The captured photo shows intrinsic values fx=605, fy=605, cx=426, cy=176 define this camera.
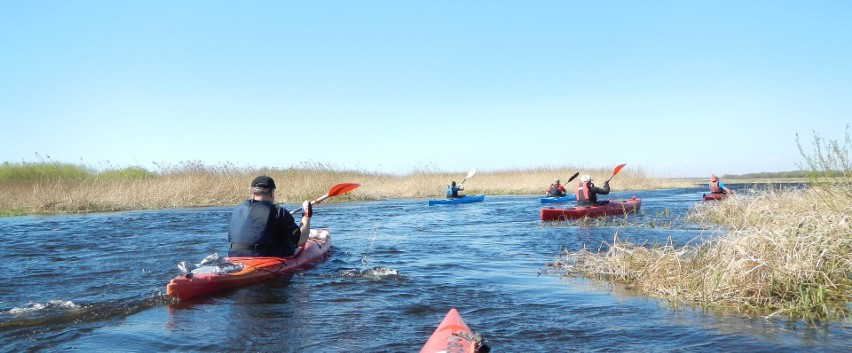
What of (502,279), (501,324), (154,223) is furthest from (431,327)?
(154,223)

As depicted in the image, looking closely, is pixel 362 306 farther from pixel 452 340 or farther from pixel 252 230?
pixel 452 340

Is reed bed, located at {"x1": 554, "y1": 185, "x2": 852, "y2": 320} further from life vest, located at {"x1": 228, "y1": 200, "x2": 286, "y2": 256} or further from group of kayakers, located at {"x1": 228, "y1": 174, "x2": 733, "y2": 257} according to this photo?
life vest, located at {"x1": 228, "y1": 200, "x2": 286, "y2": 256}

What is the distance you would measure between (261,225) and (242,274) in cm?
60

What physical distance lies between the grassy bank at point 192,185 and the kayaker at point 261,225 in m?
13.1

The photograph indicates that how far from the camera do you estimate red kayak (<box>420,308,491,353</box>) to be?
311 centimetres

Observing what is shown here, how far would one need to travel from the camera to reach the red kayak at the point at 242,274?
573cm

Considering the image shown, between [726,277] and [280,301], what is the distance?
13.2 feet

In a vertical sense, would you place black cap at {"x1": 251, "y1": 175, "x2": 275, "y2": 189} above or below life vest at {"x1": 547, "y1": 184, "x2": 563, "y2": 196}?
above

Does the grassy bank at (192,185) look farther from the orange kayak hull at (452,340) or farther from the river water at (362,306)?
the orange kayak hull at (452,340)

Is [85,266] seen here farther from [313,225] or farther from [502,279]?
[313,225]

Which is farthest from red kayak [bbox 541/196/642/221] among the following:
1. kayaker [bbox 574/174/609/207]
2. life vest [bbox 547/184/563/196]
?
life vest [bbox 547/184/563/196]

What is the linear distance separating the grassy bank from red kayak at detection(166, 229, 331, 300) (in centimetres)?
1268

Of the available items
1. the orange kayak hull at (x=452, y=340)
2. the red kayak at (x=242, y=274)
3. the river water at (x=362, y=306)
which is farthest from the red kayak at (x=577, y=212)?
the orange kayak hull at (x=452, y=340)

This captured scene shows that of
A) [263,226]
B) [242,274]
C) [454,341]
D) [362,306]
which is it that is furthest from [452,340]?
[263,226]
